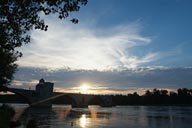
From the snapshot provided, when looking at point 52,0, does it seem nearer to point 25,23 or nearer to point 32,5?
point 32,5

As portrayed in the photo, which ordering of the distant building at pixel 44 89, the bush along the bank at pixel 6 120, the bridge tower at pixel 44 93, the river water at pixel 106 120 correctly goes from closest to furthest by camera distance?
the bush along the bank at pixel 6 120
the river water at pixel 106 120
the bridge tower at pixel 44 93
the distant building at pixel 44 89

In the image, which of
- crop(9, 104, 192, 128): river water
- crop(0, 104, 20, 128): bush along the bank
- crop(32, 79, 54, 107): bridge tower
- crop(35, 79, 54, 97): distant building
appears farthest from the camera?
crop(35, 79, 54, 97): distant building

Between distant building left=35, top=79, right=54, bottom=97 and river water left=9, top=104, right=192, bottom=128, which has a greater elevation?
distant building left=35, top=79, right=54, bottom=97

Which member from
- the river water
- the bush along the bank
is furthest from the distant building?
the bush along the bank

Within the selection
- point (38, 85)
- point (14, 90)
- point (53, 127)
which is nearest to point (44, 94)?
point (38, 85)

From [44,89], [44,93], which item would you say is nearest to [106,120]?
[44,93]

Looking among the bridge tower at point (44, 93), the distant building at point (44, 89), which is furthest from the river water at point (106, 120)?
the distant building at point (44, 89)

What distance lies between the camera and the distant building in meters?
176

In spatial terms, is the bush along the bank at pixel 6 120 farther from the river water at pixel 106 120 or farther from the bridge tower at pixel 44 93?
the bridge tower at pixel 44 93

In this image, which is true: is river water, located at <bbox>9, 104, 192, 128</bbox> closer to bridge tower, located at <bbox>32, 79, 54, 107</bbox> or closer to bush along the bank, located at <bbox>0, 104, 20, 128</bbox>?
bush along the bank, located at <bbox>0, 104, 20, 128</bbox>

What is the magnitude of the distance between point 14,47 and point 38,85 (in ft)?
539

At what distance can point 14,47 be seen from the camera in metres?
19.3

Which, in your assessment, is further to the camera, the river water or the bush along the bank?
the river water

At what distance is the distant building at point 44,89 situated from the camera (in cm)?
17575
